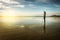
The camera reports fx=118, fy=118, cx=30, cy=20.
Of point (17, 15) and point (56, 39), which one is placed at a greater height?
point (17, 15)

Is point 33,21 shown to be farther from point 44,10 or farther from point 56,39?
point 56,39

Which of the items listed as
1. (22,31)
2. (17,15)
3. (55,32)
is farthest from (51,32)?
(17,15)

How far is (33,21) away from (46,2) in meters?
0.26

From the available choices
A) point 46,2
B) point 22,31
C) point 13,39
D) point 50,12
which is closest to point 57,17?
point 50,12

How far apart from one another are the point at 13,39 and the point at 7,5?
0.38 m

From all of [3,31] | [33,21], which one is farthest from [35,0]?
[3,31]

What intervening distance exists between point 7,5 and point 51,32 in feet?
1.92

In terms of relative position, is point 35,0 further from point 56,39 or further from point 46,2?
point 56,39

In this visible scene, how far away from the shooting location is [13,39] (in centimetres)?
132

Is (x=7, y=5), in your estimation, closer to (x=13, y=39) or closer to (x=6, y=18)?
(x=6, y=18)

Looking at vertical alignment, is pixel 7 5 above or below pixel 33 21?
above

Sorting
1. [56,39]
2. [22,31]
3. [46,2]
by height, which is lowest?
[56,39]

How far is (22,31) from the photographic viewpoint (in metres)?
1.35

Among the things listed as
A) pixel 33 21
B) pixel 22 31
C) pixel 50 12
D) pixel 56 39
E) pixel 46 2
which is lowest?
pixel 56 39
